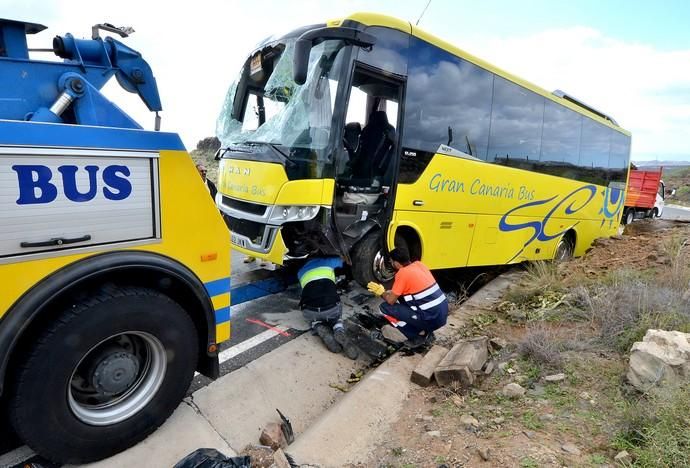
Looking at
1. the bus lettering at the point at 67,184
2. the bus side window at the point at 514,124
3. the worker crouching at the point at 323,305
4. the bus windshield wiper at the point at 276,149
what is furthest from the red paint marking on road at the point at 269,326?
the bus side window at the point at 514,124

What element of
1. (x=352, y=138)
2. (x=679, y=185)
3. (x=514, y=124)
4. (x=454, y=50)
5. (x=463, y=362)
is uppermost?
(x=454, y=50)

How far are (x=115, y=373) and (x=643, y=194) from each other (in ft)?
80.8

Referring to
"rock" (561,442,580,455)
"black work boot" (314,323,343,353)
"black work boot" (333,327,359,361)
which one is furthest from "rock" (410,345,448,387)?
"rock" (561,442,580,455)

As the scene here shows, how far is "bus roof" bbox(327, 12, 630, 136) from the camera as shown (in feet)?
14.3

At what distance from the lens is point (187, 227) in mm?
2395

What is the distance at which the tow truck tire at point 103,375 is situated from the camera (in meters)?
1.93

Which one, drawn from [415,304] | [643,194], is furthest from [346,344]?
[643,194]

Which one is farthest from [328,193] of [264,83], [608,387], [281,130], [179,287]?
[608,387]

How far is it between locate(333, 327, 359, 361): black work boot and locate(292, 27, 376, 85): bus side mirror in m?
2.44

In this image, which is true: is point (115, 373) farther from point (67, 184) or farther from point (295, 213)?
point (295, 213)

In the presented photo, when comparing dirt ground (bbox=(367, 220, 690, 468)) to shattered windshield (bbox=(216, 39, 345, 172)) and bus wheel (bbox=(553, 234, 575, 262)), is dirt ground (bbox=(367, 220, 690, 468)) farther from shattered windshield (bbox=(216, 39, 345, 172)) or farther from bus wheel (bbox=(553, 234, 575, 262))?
bus wheel (bbox=(553, 234, 575, 262))

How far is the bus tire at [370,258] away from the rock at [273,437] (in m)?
2.49

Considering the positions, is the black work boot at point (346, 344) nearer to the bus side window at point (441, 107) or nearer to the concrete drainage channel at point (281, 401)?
the concrete drainage channel at point (281, 401)

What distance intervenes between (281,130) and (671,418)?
388 cm
